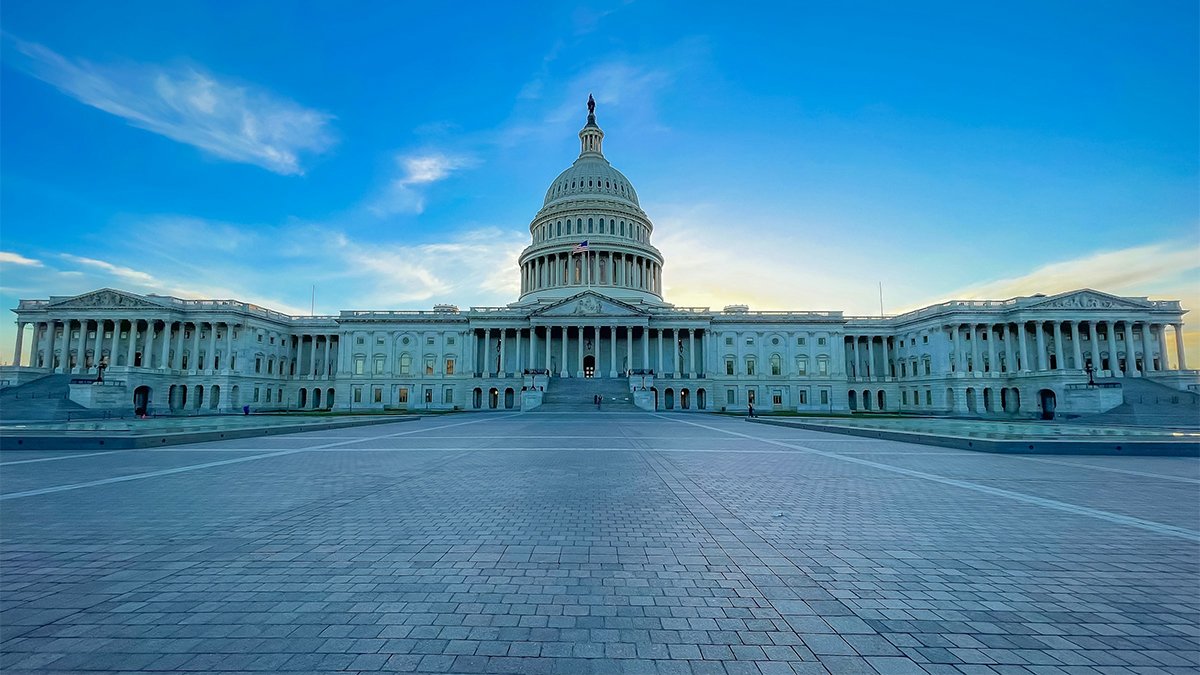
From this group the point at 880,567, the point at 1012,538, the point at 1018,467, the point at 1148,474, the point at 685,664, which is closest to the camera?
the point at 685,664

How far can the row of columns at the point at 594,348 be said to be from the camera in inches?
3238

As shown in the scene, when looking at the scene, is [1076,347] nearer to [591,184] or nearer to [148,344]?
[591,184]

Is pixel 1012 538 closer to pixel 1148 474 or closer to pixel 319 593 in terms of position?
pixel 319 593

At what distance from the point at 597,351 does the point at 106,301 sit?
67.5 metres

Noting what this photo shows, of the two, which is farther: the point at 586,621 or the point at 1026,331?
the point at 1026,331

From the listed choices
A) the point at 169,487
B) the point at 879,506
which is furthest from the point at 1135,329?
the point at 169,487

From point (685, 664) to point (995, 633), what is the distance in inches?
105

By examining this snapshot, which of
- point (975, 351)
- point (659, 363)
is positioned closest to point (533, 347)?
point (659, 363)

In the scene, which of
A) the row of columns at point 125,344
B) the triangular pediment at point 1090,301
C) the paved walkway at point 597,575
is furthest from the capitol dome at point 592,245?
the paved walkway at point 597,575

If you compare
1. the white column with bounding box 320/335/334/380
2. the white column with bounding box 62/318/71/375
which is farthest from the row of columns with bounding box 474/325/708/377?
the white column with bounding box 62/318/71/375

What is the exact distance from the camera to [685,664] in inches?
155

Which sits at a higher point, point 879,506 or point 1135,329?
point 1135,329

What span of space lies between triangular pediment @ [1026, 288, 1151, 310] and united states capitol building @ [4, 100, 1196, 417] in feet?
0.81

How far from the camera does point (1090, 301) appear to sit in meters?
72.2
